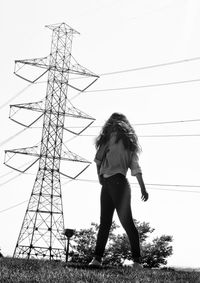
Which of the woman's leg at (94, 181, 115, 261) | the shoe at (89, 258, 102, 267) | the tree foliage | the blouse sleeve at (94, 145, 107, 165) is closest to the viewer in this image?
the shoe at (89, 258, 102, 267)

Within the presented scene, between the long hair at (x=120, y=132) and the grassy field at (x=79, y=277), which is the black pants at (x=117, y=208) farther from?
the grassy field at (x=79, y=277)

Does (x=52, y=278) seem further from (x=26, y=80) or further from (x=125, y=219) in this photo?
(x=26, y=80)

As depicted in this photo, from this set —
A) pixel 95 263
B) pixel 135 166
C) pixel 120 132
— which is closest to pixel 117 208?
pixel 135 166

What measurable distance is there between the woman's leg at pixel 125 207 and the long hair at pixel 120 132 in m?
0.58

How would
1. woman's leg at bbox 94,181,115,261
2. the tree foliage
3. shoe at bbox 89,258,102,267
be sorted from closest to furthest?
shoe at bbox 89,258,102,267 < woman's leg at bbox 94,181,115,261 < the tree foliage

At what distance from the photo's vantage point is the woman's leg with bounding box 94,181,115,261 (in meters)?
6.81

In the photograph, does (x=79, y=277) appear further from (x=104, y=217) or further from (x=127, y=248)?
(x=127, y=248)

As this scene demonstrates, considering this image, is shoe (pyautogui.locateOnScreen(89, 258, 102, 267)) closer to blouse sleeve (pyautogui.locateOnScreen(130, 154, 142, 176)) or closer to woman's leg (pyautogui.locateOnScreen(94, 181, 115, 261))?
woman's leg (pyautogui.locateOnScreen(94, 181, 115, 261))

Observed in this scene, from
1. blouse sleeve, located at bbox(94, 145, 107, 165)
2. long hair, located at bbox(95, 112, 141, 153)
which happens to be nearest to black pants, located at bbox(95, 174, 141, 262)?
blouse sleeve, located at bbox(94, 145, 107, 165)

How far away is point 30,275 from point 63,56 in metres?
37.0

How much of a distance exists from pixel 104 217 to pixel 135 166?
81 centimetres

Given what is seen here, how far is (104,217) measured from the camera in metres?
6.82

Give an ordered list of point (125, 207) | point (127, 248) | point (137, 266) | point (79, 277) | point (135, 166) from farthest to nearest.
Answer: point (127, 248) < point (135, 166) < point (137, 266) < point (125, 207) < point (79, 277)

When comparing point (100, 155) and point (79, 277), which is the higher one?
point (100, 155)
